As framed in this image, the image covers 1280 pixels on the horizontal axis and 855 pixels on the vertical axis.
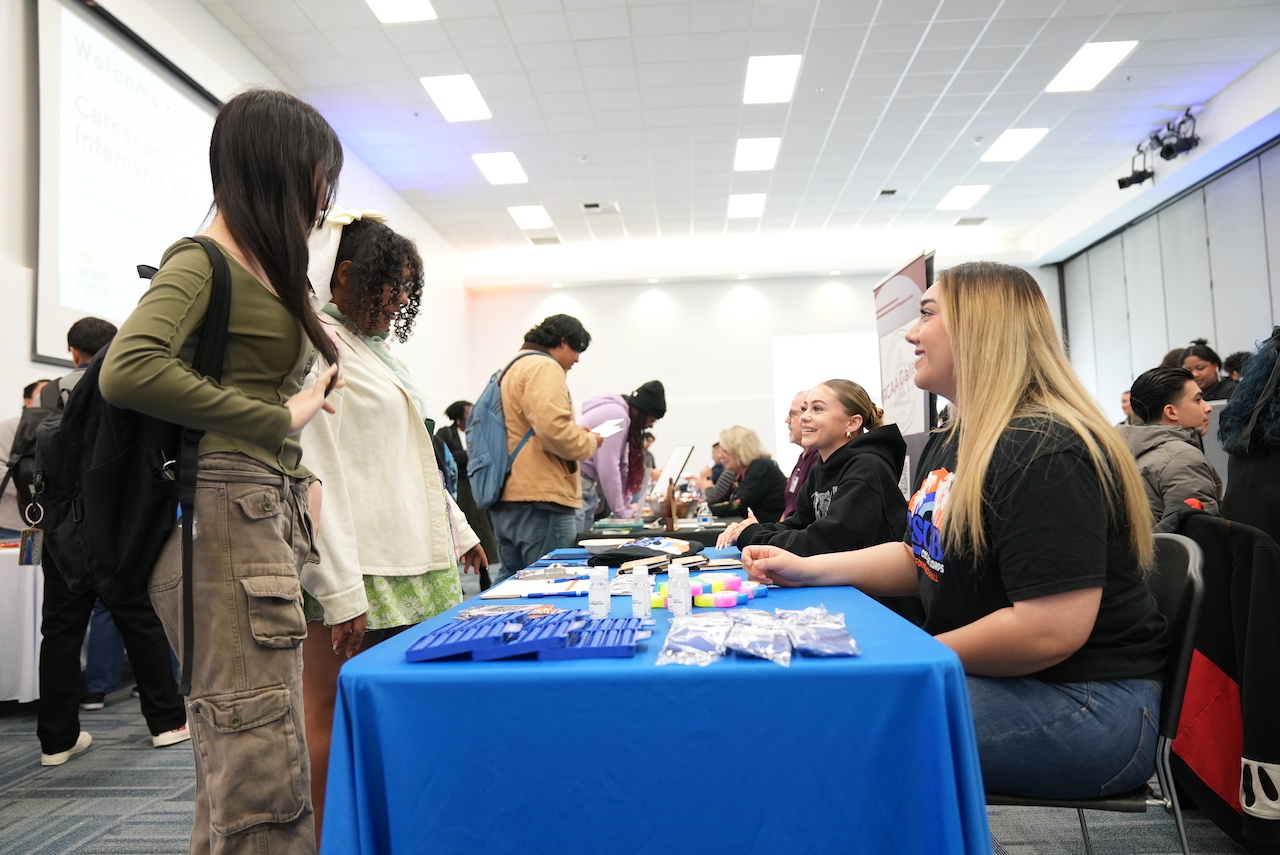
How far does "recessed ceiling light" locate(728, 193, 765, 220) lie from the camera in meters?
9.14

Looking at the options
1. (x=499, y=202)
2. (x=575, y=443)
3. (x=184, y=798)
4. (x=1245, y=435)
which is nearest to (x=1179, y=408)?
(x=1245, y=435)

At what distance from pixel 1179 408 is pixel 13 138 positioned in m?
5.02

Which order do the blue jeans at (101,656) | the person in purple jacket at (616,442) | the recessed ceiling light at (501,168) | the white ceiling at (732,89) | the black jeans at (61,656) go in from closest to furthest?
the black jeans at (61,656) → the blue jeans at (101,656) → the person in purple jacket at (616,442) → the white ceiling at (732,89) → the recessed ceiling light at (501,168)

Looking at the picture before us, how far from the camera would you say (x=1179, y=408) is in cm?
317

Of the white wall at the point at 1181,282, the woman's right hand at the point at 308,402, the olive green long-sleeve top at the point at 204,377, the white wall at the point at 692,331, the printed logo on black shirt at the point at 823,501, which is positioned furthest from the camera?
the white wall at the point at 692,331

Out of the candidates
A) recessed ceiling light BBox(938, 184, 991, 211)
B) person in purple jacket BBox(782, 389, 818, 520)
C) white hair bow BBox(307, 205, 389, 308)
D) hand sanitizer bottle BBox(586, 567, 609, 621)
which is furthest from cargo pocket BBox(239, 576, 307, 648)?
recessed ceiling light BBox(938, 184, 991, 211)

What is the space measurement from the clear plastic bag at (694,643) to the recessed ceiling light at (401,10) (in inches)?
206

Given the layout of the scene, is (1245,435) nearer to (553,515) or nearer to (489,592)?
(489,592)

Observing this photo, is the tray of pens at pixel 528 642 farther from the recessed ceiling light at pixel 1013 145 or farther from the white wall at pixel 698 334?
the white wall at pixel 698 334

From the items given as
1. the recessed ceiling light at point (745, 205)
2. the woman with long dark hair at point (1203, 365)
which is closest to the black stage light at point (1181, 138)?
the woman with long dark hair at point (1203, 365)

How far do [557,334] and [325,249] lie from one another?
5.09ft

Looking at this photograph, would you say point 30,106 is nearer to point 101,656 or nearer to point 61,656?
point 101,656

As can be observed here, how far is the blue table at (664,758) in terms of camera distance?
926mm

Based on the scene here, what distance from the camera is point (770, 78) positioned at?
639cm
